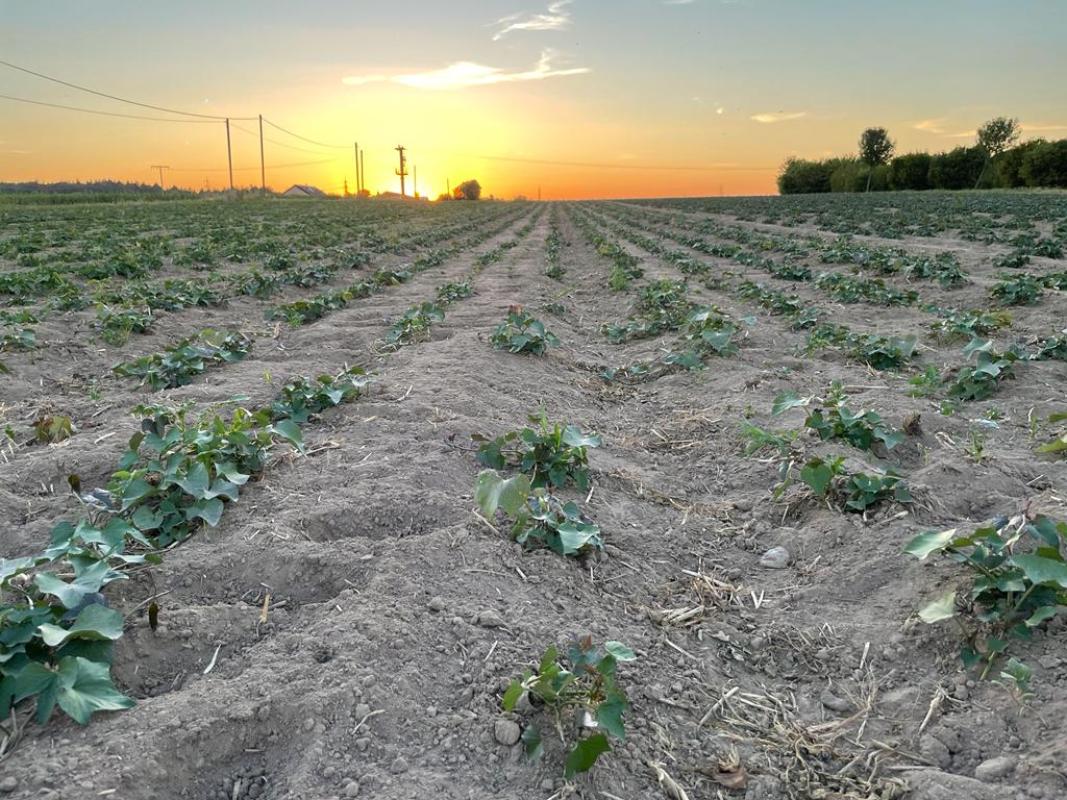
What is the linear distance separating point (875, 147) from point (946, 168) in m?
13.6

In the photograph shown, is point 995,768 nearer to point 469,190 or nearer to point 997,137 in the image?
point 997,137

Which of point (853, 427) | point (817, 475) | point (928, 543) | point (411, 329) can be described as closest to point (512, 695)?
point (928, 543)

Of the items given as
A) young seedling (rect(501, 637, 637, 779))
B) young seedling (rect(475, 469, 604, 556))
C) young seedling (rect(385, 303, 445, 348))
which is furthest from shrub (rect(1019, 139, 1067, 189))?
young seedling (rect(501, 637, 637, 779))

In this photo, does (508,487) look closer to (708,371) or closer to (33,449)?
(33,449)

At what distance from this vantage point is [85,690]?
1910 mm

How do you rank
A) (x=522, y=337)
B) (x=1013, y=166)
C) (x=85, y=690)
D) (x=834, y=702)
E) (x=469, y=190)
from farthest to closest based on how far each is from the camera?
(x=469, y=190)
(x=1013, y=166)
(x=522, y=337)
(x=834, y=702)
(x=85, y=690)

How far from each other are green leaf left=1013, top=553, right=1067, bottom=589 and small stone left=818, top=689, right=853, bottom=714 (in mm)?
670

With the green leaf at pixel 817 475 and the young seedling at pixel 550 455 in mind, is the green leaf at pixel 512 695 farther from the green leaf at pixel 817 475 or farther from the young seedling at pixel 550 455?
the green leaf at pixel 817 475

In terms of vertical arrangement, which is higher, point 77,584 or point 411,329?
point 411,329

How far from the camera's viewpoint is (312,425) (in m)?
4.25

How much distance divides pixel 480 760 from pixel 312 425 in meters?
2.73

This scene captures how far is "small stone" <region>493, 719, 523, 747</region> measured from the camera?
198cm

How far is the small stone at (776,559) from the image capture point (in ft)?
10.2

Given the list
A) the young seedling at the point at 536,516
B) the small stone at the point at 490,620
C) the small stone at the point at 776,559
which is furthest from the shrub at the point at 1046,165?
the small stone at the point at 490,620
